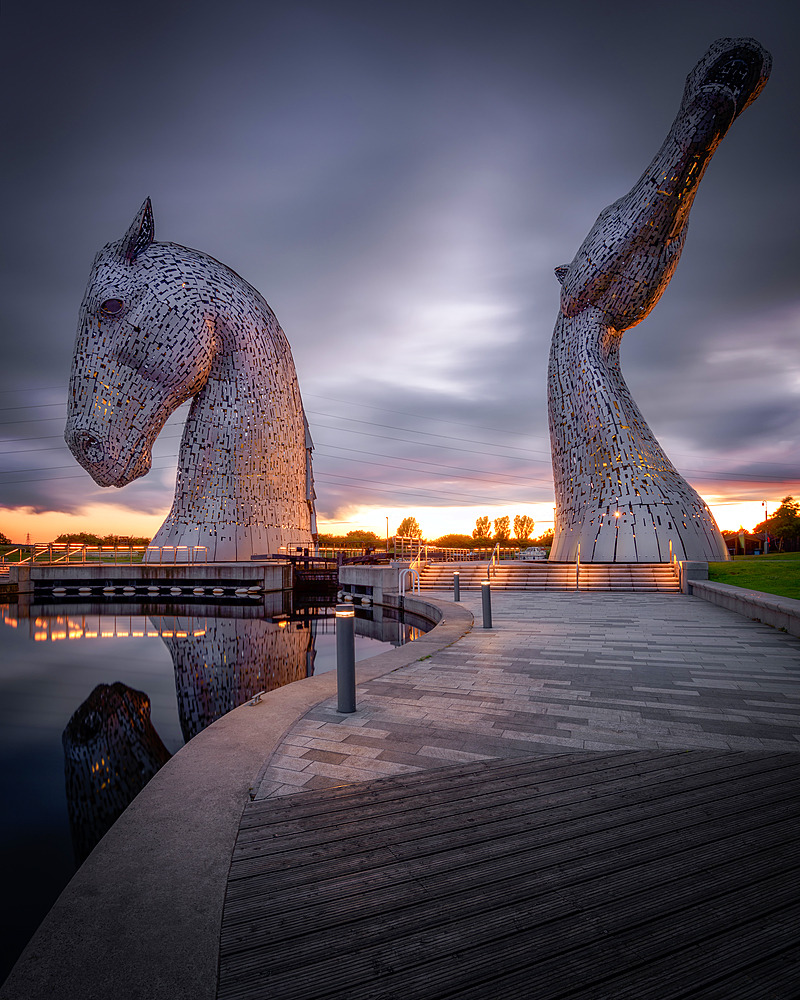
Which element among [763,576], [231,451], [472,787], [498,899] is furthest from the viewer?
[231,451]

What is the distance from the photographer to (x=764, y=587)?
1297cm

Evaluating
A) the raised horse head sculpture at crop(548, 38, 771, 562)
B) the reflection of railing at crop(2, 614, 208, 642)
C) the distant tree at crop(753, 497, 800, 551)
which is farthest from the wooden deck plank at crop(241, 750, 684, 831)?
the distant tree at crop(753, 497, 800, 551)

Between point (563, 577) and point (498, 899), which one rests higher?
point (563, 577)

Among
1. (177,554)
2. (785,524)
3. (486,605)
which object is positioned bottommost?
(486,605)

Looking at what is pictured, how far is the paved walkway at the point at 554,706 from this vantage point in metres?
3.91

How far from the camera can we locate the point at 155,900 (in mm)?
2309

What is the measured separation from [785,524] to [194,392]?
1957 inches

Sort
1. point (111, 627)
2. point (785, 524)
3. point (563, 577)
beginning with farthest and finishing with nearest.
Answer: point (785, 524) < point (563, 577) < point (111, 627)

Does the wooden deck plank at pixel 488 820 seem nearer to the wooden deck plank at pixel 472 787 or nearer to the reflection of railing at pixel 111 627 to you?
the wooden deck plank at pixel 472 787

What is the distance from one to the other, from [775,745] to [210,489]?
26.4 metres

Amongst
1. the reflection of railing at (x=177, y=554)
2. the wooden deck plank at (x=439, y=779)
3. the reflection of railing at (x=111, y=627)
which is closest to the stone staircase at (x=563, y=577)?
the reflection of railing at (x=111, y=627)

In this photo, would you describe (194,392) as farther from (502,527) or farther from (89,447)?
(502,527)

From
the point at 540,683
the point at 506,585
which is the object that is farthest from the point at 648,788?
the point at 506,585

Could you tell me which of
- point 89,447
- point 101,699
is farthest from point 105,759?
point 89,447
